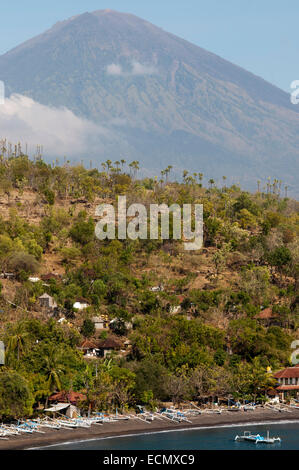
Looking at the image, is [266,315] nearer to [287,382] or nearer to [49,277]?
[287,382]

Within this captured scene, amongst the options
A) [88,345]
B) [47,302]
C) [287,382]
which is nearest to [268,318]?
[287,382]

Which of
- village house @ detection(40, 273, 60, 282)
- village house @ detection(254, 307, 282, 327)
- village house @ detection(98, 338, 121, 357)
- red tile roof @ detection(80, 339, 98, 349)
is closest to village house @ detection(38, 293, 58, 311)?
village house @ detection(40, 273, 60, 282)

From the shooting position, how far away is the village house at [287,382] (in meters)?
54.8

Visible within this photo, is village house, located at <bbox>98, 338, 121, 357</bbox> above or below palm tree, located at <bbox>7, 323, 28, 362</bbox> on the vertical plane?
below

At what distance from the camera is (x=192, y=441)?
4494 centimetres

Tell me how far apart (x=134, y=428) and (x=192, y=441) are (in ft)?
12.4

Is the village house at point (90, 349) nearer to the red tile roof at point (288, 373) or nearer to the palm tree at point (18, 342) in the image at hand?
the palm tree at point (18, 342)

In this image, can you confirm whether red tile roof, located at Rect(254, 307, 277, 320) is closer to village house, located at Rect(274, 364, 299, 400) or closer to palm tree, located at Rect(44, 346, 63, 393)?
village house, located at Rect(274, 364, 299, 400)

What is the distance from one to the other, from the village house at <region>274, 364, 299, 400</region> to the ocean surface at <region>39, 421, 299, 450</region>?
21.1 feet

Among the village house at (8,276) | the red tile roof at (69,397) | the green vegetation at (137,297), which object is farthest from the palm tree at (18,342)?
the village house at (8,276)

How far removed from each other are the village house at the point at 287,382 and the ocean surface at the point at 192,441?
642cm

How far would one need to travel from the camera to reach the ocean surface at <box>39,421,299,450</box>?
43.3 metres

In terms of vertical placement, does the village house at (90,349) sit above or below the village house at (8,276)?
below

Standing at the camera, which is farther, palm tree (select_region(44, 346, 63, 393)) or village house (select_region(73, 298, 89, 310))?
village house (select_region(73, 298, 89, 310))
